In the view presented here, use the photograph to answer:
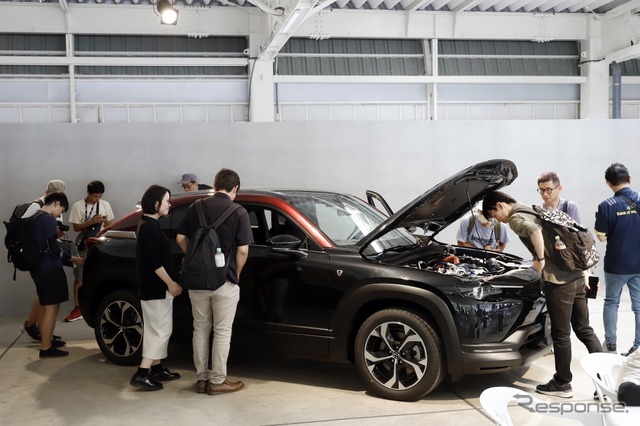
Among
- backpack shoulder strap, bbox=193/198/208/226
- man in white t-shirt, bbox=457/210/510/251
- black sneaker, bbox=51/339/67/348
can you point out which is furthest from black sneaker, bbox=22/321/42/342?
man in white t-shirt, bbox=457/210/510/251

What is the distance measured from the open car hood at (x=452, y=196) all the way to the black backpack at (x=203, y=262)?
3.60 ft

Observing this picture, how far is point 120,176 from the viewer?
9.27 meters

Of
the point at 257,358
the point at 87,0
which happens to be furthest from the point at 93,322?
the point at 87,0

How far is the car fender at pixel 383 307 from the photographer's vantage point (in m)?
4.89

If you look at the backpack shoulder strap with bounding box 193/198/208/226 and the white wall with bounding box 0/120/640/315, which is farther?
the white wall with bounding box 0/120/640/315

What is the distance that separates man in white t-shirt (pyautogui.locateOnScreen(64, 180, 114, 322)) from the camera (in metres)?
8.39

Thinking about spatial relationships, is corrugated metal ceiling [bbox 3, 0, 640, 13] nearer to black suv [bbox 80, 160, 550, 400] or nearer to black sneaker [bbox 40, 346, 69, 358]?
black sneaker [bbox 40, 346, 69, 358]

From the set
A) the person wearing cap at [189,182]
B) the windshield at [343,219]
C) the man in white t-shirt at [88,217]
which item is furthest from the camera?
the person wearing cap at [189,182]

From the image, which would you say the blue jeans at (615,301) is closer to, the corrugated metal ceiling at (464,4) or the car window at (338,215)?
the car window at (338,215)

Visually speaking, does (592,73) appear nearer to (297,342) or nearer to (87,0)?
(87,0)

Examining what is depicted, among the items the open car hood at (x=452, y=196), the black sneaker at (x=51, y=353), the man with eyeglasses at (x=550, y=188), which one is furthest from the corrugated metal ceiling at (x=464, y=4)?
the open car hood at (x=452, y=196)

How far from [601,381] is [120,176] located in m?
7.35

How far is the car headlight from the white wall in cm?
482

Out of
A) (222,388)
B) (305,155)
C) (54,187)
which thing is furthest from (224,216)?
(305,155)
